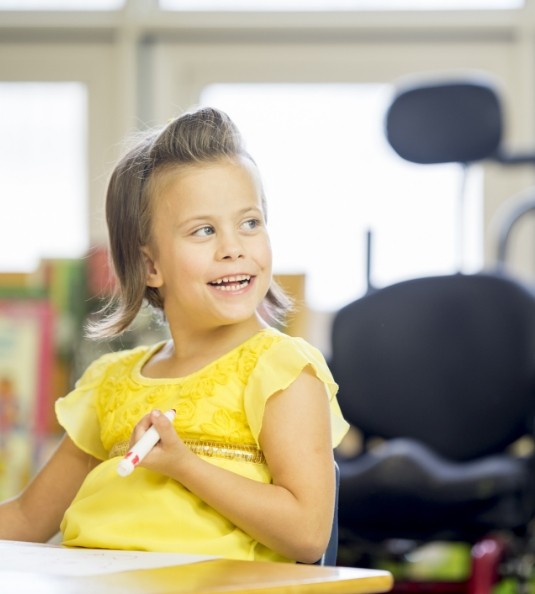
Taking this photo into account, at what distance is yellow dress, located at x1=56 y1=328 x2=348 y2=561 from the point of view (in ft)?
3.30

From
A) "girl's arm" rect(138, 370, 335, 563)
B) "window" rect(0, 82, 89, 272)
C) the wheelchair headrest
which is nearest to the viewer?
"girl's arm" rect(138, 370, 335, 563)

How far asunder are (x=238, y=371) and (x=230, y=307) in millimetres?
60

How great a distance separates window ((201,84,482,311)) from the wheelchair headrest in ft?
4.03

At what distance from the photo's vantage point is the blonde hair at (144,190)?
1.14 meters

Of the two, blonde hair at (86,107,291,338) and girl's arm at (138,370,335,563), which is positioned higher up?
blonde hair at (86,107,291,338)

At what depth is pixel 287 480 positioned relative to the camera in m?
1.01

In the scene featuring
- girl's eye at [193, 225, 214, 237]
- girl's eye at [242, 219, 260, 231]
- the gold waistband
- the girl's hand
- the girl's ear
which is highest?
girl's eye at [242, 219, 260, 231]

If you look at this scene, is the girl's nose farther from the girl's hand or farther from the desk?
the desk

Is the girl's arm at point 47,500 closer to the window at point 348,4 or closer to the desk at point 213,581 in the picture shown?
the desk at point 213,581

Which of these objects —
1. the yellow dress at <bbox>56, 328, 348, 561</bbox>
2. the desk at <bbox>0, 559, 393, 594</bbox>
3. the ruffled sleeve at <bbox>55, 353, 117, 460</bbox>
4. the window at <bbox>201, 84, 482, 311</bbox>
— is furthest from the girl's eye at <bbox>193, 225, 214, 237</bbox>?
the window at <bbox>201, 84, 482, 311</bbox>

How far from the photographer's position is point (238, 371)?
3.55 ft

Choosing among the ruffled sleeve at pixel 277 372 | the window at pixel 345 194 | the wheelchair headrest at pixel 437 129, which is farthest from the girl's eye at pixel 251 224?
the window at pixel 345 194

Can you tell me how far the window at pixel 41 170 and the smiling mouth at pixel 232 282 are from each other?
282cm

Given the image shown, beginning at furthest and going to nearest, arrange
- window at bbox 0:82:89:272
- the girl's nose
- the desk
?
window at bbox 0:82:89:272, the girl's nose, the desk
